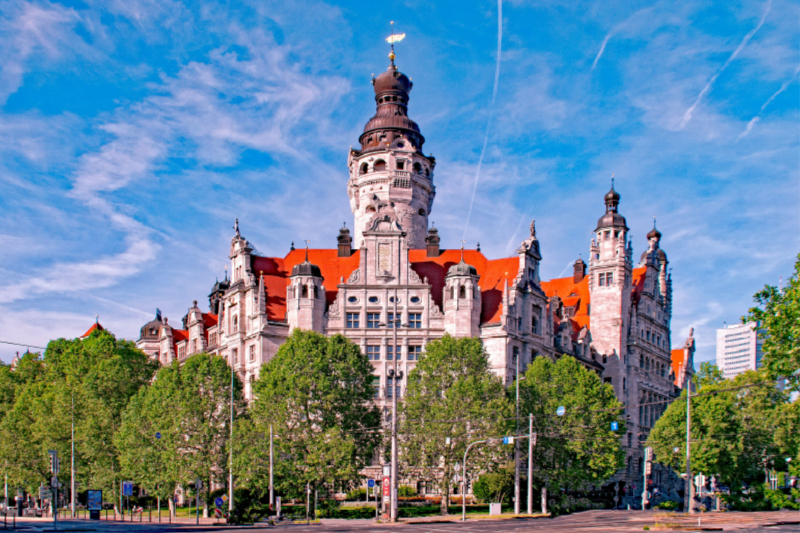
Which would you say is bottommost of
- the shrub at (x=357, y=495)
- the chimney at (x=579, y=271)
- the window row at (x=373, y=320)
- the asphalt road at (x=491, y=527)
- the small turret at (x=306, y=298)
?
the shrub at (x=357, y=495)

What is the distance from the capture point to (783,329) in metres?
44.8

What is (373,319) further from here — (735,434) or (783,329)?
(783,329)

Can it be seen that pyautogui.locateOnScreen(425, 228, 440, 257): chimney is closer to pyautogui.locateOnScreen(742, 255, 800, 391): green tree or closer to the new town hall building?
the new town hall building

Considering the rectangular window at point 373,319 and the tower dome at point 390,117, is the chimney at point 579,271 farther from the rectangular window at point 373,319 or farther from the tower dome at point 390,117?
the rectangular window at point 373,319

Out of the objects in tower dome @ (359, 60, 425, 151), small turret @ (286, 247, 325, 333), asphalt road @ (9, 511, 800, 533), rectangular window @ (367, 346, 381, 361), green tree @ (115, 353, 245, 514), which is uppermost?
tower dome @ (359, 60, 425, 151)

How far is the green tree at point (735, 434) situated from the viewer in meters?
76.9

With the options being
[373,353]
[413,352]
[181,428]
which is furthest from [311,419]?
[413,352]

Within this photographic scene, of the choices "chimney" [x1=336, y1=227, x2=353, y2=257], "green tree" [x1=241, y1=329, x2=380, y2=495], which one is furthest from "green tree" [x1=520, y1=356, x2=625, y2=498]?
"chimney" [x1=336, y1=227, x2=353, y2=257]

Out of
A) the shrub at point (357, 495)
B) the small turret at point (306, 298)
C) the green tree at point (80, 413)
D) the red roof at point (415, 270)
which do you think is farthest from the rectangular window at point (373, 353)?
the green tree at point (80, 413)

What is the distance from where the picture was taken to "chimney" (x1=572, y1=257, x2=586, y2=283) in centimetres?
11531

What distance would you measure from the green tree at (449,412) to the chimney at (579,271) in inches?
1928

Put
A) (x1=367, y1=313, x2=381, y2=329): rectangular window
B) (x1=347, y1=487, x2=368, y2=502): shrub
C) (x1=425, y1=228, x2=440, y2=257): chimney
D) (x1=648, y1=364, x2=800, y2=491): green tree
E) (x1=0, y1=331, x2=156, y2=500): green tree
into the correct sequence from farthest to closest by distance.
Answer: (x1=425, y1=228, x2=440, y2=257): chimney, (x1=367, y1=313, x2=381, y2=329): rectangular window, (x1=648, y1=364, x2=800, y2=491): green tree, (x1=0, y1=331, x2=156, y2=500): green tree, (x1=347, y1=487, x2=368, y2=502): shrub

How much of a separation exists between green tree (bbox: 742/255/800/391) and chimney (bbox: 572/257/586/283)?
6827 cm

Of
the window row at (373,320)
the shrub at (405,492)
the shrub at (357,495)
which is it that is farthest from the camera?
the window row at (373,320)
